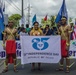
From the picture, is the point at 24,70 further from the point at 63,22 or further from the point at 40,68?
the point at 63,22

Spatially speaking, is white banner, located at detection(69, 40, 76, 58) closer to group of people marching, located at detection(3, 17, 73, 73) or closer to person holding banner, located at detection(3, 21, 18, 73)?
group of people marching, located at detection(3, 17, 73, 73)

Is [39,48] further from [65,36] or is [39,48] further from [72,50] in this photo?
[72,50]

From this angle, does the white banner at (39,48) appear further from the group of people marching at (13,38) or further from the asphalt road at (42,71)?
the asphalt road at (42,71)

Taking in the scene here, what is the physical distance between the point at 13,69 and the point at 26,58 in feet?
3.68

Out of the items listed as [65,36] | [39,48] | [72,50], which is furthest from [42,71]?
[72,50]

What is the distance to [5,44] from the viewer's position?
11.9 metres

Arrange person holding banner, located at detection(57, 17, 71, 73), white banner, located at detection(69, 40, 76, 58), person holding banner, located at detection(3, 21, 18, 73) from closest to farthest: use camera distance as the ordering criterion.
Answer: person holding banner, located at detection(57, 17, 71, 73), person holding banner, located at detection(3, 21, 18, 73), white banner, located at detection(69, 40, 76, 58)

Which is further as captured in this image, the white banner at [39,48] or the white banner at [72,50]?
the white banner at [72,50]

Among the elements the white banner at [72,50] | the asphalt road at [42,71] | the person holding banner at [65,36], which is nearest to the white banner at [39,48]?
the person holding banner at [65,36]

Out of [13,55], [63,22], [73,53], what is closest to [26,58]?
[13,55]

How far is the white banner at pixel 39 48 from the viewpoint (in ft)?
38.3

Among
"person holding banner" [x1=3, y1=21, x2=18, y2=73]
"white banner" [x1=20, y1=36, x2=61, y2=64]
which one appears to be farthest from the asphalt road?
"person holding banner" [x1=3, y1=21, x2=18, y2=73]

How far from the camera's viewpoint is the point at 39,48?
11.7 metres

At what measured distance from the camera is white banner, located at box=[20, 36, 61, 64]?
11.7 metres
